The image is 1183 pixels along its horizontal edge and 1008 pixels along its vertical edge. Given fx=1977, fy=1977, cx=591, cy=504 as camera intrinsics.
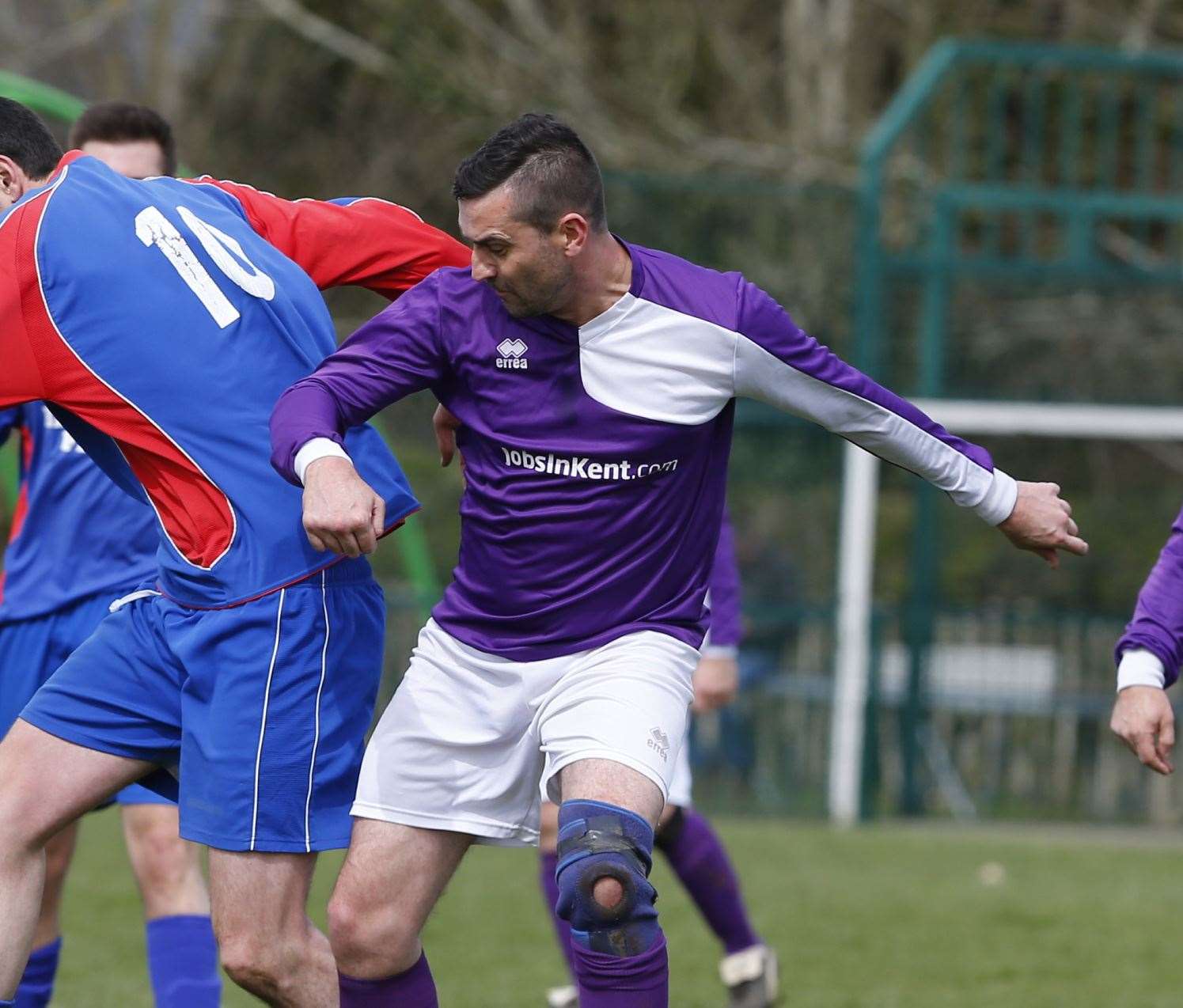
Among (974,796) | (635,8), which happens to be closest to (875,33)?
(635,8)

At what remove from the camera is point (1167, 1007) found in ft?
20.0

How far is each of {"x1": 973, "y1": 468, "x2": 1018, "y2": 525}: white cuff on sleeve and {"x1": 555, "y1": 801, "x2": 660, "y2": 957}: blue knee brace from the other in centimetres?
105

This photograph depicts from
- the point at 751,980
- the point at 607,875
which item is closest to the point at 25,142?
the point at 607,875

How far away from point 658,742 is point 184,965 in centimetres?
159

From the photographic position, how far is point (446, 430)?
14.1ft

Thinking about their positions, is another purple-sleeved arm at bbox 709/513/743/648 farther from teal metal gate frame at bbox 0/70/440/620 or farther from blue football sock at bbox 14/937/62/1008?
teal metal gate frame at bbox 0/70/440/620

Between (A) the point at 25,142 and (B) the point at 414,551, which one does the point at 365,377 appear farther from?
(B) the point at 414,551

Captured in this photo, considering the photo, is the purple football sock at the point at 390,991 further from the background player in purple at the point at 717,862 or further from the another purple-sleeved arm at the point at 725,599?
the another purple-sleeved arm at the point at 725,599

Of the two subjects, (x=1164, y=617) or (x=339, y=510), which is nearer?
(x=339, y=510)

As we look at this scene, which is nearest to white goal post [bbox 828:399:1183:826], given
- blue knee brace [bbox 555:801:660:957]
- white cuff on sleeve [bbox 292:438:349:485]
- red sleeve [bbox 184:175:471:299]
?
red sleeve [bbox 184:175:471:299]

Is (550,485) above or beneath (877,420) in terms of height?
beneath

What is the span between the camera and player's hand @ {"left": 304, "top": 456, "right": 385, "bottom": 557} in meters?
3.65

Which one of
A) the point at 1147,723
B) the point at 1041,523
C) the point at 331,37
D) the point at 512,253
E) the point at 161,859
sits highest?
the point at 331,37

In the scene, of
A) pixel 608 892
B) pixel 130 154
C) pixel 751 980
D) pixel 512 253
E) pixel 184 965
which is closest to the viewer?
pixel 608 892
